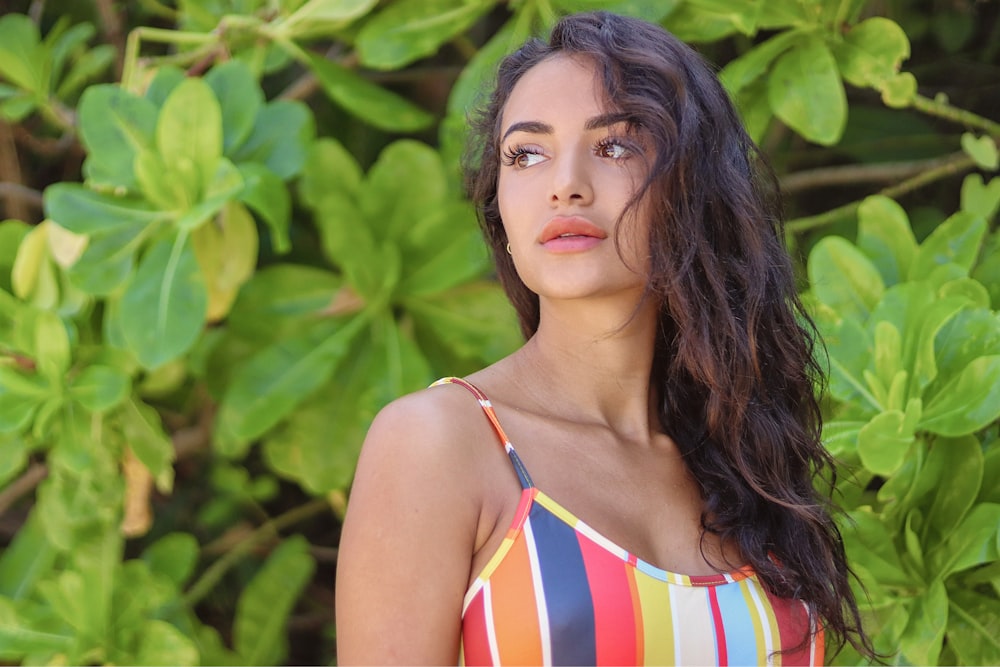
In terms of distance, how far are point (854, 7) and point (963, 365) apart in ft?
2.09

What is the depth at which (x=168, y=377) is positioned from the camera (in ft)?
6.49

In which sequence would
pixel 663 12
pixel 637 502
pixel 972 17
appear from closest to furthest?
pixel 637 502 < pixel 663 12 < pixel 972 17

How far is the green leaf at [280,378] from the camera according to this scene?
1857mm

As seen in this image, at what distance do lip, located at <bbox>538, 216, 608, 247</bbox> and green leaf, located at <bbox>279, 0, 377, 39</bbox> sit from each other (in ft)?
2.53

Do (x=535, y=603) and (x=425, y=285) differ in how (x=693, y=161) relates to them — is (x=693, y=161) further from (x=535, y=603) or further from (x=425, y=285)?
(x=425, y=285)

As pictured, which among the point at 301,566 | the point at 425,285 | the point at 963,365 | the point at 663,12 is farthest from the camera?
the point at 301,566

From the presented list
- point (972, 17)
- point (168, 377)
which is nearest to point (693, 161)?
point (168, 377)

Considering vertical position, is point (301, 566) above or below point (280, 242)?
below

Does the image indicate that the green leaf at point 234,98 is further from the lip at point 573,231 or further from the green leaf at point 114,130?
the lip at point 573,231

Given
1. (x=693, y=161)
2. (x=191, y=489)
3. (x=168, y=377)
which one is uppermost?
(x=693, y=161)

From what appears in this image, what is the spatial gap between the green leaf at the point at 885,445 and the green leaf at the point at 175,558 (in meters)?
1.30

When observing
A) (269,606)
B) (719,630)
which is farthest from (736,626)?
(269,606)

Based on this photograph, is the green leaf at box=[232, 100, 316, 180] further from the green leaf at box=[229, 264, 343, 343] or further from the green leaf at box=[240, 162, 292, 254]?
the green leaf at box=[229, 264, 343, 343]

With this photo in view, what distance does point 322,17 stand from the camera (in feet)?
6.01
